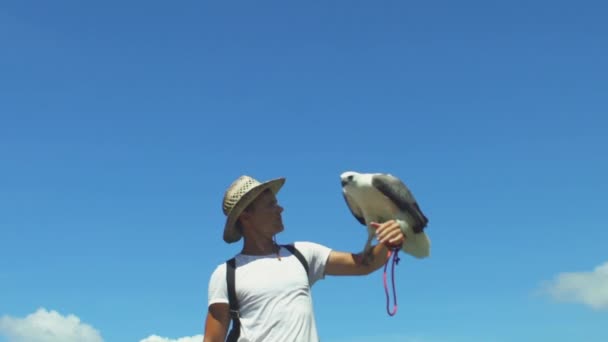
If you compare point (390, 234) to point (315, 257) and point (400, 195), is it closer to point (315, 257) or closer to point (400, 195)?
point (400, 195)

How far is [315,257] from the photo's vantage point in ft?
22.3

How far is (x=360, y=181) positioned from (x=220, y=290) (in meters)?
1.62

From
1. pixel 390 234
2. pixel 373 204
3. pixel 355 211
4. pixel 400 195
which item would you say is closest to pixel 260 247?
pixel 355 211

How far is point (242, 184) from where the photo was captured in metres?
6.90

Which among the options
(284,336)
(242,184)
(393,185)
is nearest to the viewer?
(284,336)

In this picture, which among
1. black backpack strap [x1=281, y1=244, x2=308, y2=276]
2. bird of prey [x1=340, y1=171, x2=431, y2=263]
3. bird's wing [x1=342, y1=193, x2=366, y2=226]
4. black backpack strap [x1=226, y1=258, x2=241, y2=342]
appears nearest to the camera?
black backpack strap [x1=226, y1=258, x2=241, y2=342]

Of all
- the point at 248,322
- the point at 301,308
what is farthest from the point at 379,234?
the point at 248,322

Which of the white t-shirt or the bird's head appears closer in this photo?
the white t-shirt

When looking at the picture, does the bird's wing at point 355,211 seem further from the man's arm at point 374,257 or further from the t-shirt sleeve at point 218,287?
the t-shirt sleeve at point 218,287

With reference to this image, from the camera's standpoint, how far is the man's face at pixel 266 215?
21.9 feet

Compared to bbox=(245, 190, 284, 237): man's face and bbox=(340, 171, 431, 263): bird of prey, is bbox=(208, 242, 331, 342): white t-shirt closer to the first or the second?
bbox=(245, 190, 284, 237): man's face

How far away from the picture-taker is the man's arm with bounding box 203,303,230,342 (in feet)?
20.9

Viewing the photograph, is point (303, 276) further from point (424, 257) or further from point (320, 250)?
point (424, 257)

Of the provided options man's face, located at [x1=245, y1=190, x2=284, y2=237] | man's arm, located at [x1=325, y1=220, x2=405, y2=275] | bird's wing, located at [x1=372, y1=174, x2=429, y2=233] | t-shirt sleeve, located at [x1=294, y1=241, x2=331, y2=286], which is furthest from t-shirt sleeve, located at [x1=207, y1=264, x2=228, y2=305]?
bird's wing, located at [x1=372, y1=174, x2=429, y2=233]
